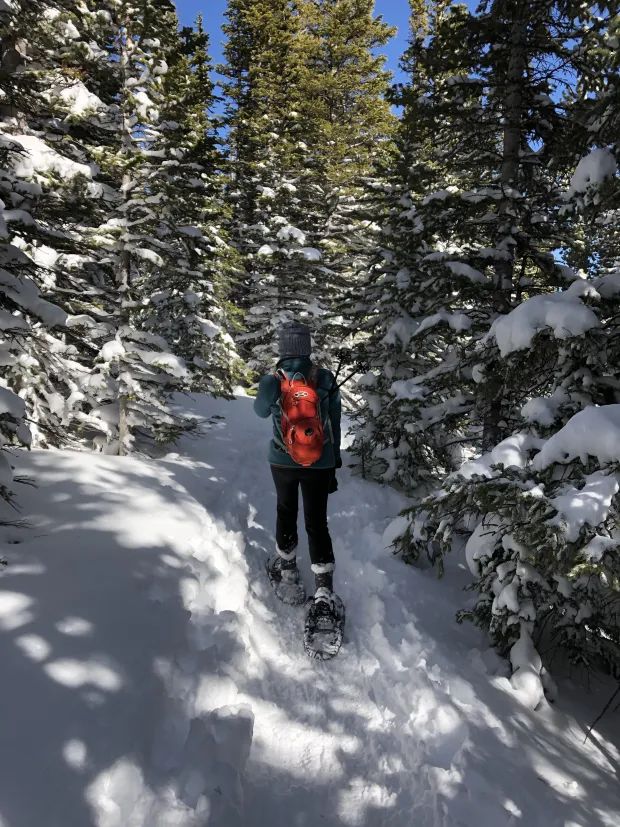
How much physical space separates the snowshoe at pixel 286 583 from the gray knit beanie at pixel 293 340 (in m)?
2.55

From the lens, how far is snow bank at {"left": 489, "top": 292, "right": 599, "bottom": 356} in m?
3.91

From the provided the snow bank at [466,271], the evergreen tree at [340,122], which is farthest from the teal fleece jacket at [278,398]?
the evergreen tree at [340,122]

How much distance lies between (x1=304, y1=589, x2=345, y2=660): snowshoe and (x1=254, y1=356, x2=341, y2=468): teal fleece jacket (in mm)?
1469

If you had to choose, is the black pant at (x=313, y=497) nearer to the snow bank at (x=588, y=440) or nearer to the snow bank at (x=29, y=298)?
the snow bank at (x=588, y=440)

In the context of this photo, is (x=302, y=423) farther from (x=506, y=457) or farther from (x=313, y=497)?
(x=506, y=457)

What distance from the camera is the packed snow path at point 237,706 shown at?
2.79 m

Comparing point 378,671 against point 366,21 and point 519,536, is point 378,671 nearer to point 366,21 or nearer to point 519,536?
point 519,536

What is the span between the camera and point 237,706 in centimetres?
368

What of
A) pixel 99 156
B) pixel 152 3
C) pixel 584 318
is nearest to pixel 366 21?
pixel 152 3

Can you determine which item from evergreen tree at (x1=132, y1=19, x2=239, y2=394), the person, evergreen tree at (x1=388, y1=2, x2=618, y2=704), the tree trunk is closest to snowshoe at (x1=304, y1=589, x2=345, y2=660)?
the person

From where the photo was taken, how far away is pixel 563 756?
365 centimetres

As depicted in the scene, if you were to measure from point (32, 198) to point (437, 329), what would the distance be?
606cm

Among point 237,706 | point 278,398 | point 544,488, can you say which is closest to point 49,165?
point 278,398

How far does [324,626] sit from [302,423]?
2.12 meters
